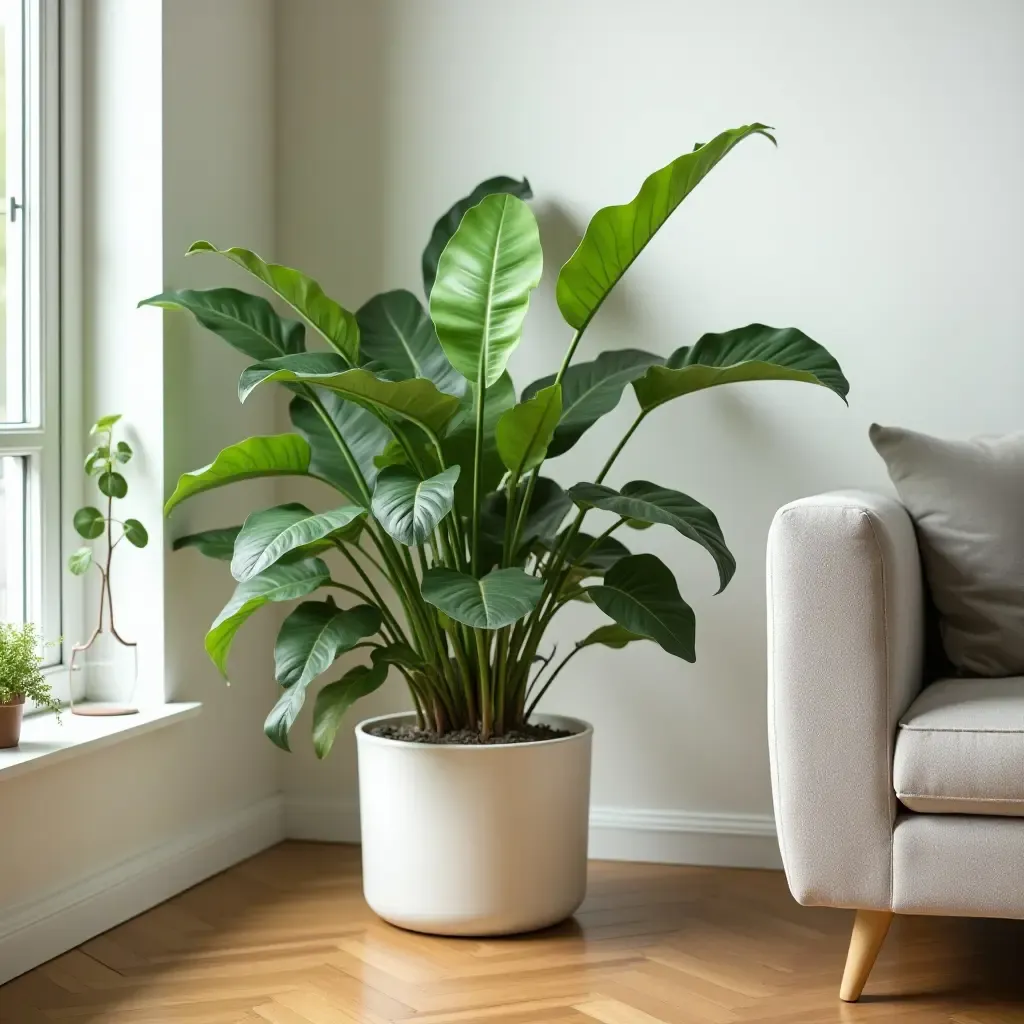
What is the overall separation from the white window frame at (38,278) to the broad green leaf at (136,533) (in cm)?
18

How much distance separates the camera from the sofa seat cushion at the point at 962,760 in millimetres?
1820

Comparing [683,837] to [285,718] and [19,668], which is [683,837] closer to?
[285,718]

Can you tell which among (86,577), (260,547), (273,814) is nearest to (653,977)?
(260,547)

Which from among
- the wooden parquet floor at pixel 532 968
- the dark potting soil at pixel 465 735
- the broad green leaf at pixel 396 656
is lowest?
the wooden parquet floor at pixel 532 968

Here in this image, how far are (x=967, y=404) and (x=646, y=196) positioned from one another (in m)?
0.93

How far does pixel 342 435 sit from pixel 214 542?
0.31m

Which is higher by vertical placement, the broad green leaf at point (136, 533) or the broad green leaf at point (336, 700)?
the broad green leaf at point (136, 533)

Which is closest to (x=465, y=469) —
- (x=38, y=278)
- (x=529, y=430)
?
(x=529, y=430)

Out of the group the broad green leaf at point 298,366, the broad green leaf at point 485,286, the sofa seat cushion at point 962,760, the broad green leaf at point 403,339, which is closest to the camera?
the sofa seat cushion at point 962,760

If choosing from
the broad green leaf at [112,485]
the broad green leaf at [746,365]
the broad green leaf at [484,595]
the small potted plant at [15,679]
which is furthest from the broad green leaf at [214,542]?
the broad green leaf at [746,365]

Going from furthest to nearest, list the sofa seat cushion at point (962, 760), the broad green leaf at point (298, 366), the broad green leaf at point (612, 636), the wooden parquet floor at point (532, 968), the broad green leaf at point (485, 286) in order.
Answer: the broad green leaf at point (612, 636) → the broad green leaf at point (485, 286) → the broad green leaf at point (298, 366) → the wooden parquet floor at point (532, 968) → the sofa seat cushion at point (962, 760)

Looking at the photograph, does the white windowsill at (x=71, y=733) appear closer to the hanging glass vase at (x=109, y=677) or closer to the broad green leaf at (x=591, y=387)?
the hanging glass vase at (x=109, y=677)

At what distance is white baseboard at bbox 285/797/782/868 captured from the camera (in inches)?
108

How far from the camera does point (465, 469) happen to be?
2389 millimetres
